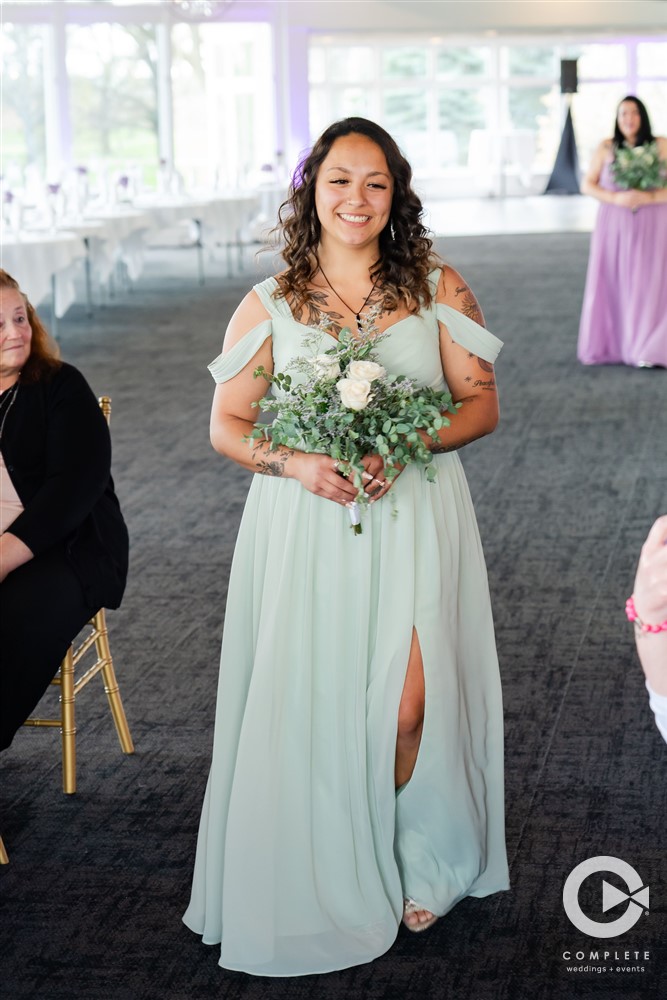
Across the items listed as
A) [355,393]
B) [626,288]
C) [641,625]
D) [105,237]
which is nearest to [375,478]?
[355,393]

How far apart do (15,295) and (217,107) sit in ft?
63.3

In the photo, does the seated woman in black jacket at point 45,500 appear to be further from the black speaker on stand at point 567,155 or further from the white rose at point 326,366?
the black speaker on stand at point 567,155

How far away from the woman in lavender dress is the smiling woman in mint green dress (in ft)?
21.2

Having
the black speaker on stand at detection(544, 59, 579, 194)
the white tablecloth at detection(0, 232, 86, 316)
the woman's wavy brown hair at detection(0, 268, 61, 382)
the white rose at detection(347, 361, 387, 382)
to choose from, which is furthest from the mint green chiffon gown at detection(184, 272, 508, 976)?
the black speaker on stand at detection(544, 59, 579, 194)

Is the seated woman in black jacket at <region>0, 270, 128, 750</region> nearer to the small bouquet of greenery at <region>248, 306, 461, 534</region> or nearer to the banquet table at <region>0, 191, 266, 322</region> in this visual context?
the small bouquet of greenery at <region>248, 306, 461, 534</region>

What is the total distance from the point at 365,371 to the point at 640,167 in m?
6.74

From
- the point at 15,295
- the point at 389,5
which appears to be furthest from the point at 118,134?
the point at 15,295

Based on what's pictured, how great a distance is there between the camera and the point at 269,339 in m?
2.63

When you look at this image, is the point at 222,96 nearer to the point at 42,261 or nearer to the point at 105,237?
the point at 105,237

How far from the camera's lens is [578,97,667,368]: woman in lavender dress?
8.71 m

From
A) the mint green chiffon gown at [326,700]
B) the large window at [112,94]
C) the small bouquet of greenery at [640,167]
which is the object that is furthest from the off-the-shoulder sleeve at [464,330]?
the large window at [112,94]

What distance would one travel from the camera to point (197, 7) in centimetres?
1105

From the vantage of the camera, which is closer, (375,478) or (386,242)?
(375,478)

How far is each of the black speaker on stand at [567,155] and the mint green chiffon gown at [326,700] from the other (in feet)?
90.7
